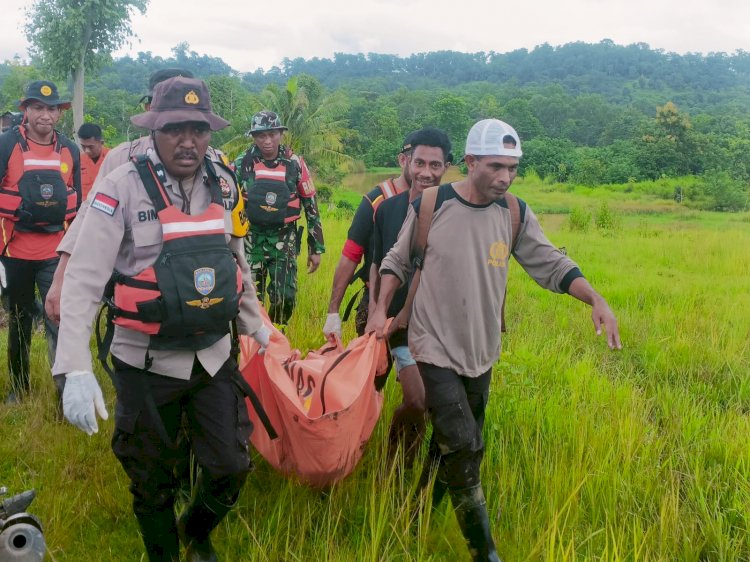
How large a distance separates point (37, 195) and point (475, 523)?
11.3 feet

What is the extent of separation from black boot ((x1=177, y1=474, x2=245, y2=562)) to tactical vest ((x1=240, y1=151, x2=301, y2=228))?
3.37 meters

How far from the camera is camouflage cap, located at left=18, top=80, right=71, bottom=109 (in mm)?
4410

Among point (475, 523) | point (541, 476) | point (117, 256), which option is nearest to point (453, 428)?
point (475, 523)

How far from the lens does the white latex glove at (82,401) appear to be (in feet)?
6.73

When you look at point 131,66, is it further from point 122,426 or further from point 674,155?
point 122,426

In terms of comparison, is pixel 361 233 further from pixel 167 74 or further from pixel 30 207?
pixel 30 207

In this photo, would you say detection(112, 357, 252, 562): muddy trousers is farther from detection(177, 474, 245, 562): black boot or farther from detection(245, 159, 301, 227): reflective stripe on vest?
detection(245, 159, 301, 227): reflective stripe on vest

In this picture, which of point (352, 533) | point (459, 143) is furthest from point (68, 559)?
point (459, 143)

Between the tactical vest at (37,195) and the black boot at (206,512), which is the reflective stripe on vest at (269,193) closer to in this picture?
the tactical vest at (37,195)

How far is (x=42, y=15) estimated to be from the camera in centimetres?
2139

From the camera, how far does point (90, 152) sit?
276 inches

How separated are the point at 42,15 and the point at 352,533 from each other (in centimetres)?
2344

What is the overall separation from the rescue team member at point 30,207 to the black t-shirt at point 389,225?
84.2 inches

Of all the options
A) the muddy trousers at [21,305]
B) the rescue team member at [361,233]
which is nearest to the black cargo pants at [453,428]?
the rescue team member at [361,233]
